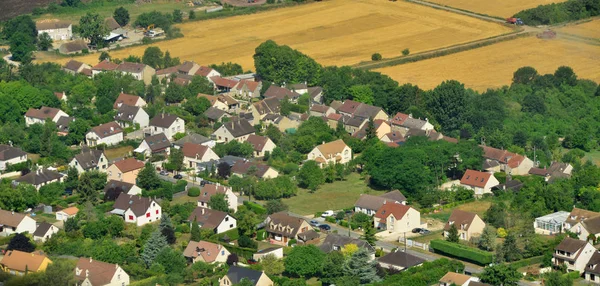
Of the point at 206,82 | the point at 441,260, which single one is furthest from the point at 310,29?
the point at 441,260

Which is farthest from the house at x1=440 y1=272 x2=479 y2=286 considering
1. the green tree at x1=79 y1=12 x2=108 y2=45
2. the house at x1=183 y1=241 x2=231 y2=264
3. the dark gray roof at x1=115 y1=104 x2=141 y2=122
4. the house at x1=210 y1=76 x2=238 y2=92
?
the green tree at x1=79 y1=12 x2=108 y2=45

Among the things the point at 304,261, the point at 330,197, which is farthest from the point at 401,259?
the point at 330,197

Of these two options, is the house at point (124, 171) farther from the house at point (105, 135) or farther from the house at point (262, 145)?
the house at point (262, 145)

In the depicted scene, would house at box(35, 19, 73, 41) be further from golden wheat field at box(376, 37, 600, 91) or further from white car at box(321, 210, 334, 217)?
white car at box(321, 210, 334, 217)

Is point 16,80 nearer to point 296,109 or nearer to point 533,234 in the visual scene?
point 296,109

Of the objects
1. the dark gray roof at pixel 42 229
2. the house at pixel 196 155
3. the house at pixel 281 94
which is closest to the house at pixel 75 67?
the house at pixel 281 94
